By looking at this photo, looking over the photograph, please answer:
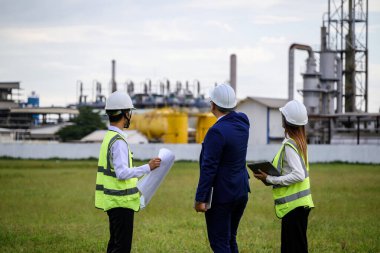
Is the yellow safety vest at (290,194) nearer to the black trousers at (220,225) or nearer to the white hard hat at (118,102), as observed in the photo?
the black trousers at (220,225)

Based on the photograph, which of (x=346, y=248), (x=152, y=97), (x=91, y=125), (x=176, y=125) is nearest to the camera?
(x=346, y=248)

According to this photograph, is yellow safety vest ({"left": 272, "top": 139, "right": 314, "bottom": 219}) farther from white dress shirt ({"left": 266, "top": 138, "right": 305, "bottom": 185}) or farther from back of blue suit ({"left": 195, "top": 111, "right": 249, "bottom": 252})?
back of blue suit ({"left": 195, "top": 111, "right": 249, "bottom": 252})

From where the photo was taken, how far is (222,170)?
7777 millimetres

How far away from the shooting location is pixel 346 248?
39.2ft

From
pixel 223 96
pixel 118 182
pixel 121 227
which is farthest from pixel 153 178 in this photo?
pixel 223 96

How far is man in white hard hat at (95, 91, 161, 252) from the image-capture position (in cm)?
795

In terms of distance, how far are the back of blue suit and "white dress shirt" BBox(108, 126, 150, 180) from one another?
0.66m

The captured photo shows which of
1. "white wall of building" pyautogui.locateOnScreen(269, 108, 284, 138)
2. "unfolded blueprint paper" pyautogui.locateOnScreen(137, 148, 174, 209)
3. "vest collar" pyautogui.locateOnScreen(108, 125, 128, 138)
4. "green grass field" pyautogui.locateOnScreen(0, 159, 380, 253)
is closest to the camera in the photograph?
"vest collar" pyautogui.locateOnScreen(108, 125, 128, 138)

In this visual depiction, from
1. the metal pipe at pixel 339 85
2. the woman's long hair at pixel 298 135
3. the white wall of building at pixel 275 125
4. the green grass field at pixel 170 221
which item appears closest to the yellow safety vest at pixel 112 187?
the woman's long hair at pixel 298 135

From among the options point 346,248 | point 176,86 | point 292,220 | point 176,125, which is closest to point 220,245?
point 292,220

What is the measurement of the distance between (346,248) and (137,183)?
16.1ft

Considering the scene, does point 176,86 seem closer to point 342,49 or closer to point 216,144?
point 342,49

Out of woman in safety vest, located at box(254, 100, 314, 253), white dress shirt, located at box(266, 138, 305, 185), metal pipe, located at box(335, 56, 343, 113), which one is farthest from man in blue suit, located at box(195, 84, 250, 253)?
metal pipe, located at box(335, 56, 343, 113)

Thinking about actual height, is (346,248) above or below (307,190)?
below
